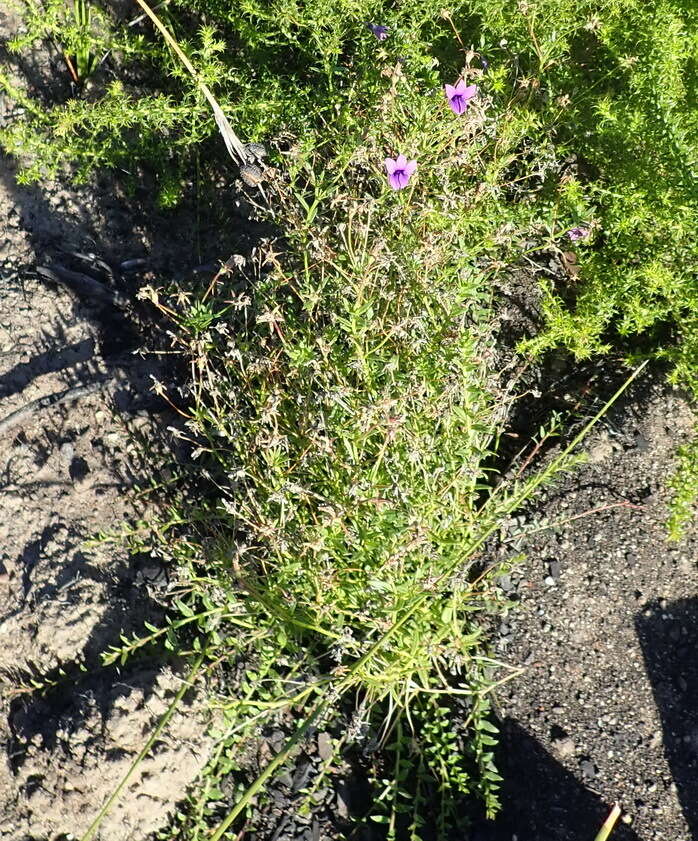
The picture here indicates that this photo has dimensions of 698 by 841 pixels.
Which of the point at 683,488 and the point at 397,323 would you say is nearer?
the point at 397,323

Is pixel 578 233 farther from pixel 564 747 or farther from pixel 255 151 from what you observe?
pixel 564 747

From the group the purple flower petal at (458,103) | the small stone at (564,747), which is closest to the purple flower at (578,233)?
the purple flower petal at (458,103)

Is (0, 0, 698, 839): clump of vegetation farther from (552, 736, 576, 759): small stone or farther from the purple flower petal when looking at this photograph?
(552, 736, 576, 759): small stone

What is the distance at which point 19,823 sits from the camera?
1.76 metres

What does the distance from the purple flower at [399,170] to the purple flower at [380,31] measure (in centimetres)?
49

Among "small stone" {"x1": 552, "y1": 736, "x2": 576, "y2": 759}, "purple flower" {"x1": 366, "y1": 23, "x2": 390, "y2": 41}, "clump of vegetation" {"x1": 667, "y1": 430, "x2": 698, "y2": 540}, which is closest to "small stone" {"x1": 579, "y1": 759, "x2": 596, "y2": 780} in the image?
"small stone" {"x1": 552, "y1": 736, "x2": 576, "y2": 759}

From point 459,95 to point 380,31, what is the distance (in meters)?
0.38

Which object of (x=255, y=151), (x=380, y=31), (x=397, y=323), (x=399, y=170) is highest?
(x=380, y=31)

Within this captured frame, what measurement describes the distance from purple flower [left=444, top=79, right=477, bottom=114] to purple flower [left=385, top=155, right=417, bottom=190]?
0.20 m

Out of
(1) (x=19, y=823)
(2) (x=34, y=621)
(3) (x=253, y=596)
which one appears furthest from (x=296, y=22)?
(1) (x=19, y=823)

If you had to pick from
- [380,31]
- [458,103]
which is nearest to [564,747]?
[458,103]

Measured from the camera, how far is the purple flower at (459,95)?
188 cm

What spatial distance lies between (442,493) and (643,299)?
0.83 m

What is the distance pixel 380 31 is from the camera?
2.10 metres
